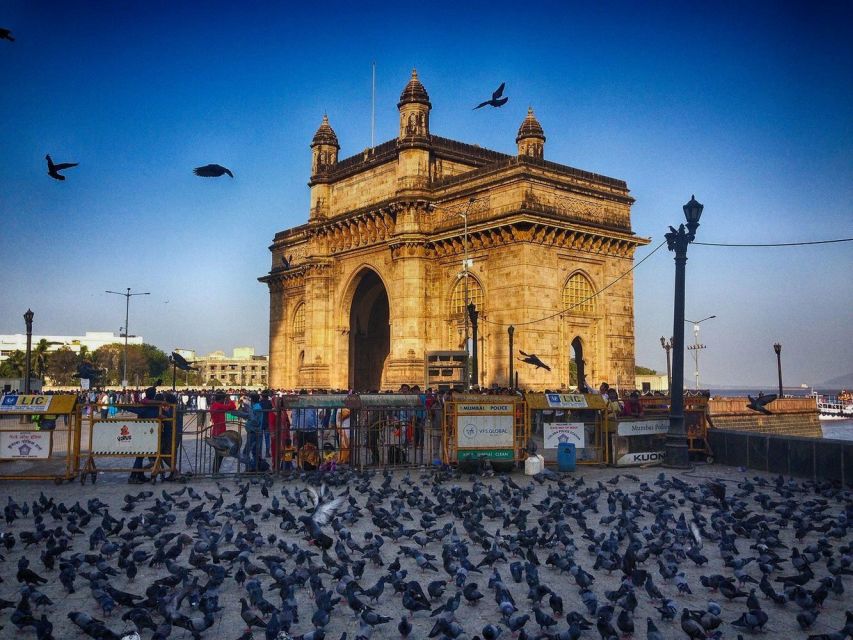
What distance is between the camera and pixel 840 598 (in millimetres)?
6488

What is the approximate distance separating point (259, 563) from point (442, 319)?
88.4 feet

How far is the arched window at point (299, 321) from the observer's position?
4603cm

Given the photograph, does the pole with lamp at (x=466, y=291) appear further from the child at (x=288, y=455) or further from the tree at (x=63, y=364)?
the tree at (x=63, y=364)

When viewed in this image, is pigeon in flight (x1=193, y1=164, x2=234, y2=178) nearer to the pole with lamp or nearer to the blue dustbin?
the blue dustbin

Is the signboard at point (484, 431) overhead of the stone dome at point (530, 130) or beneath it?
beneath

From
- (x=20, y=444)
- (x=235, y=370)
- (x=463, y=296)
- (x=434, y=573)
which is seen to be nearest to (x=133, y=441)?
(x=20, y=444)

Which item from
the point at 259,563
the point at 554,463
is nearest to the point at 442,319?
the point at 554,463

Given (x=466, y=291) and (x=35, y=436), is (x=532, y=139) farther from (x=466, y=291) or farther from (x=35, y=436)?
(x=35, y=436)

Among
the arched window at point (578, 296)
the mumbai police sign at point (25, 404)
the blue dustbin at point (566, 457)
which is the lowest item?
the blue dustbin at point (566, 457)

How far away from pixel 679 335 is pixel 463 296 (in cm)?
1872

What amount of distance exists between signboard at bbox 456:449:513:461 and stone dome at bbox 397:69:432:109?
24.4m

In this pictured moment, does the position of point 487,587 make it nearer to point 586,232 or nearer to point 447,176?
point 586,232

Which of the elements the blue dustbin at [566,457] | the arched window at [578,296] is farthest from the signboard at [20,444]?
the arched window at [578,296]

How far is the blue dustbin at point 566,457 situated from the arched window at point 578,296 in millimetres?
17647
